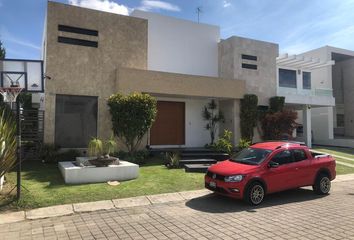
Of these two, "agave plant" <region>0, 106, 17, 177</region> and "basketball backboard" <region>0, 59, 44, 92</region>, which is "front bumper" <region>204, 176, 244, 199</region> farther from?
"basketball backboard" <region>0, 59, 44, 92</region>

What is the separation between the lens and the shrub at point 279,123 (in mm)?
19391

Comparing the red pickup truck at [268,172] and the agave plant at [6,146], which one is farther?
the red pickup truck at [268,172]

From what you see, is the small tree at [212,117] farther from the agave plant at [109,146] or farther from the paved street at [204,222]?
the paved street at [204,222]

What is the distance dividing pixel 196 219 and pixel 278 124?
13577 mm

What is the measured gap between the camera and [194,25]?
2012cm

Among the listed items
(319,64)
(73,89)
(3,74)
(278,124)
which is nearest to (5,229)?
(3,74)

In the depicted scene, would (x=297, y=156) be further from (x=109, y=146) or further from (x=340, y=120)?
(x=340, y=120)

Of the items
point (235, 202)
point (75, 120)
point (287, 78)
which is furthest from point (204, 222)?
point (287, 78)

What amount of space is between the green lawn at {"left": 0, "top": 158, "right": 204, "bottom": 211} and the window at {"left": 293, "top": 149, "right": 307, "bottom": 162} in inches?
127

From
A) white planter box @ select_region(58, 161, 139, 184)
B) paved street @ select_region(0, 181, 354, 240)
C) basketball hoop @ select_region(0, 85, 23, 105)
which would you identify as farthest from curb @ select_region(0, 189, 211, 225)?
basketball hoop @ select_region(0, 85, 23, 105)

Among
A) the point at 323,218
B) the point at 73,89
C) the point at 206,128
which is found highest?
the point at 73,89

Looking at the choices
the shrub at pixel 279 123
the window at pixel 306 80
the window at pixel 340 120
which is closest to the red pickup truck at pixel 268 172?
the shrub at pixel 279 123

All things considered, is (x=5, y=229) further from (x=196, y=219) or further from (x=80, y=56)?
(x=80, y=56)

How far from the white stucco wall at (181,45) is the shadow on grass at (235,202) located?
423 inches
